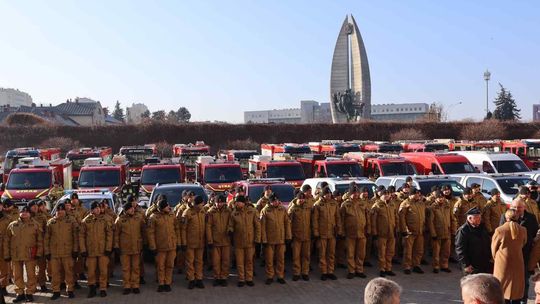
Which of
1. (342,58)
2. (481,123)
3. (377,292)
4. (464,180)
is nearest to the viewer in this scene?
(377,292)

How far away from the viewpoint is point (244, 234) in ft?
32.3

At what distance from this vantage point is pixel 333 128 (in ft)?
200

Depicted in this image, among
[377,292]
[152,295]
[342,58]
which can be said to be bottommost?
[152,295]

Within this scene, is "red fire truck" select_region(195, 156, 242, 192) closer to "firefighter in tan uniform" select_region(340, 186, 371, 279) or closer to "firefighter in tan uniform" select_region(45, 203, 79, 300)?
"firefighter in tan uniform" select_region(340, 186, 371, 279)

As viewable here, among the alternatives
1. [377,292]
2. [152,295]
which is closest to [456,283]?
[152,295]

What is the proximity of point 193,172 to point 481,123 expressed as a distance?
4121cm

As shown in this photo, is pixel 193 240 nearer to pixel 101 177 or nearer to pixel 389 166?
pixel 101 177

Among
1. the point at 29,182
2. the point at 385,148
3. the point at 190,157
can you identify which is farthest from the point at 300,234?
the point at 385,148

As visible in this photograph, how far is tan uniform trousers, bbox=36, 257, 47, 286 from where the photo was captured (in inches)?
385

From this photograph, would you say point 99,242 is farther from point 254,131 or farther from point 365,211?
point 254,131

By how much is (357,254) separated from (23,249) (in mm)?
5937

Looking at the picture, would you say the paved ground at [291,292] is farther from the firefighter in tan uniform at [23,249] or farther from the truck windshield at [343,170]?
the truck windshield at [343,170]

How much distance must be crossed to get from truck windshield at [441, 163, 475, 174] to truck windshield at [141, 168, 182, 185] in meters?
8.78

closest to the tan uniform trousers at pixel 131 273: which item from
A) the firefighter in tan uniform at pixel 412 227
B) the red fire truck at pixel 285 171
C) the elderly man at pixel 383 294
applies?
the firefighter in tan uniform at pixel 412 227
